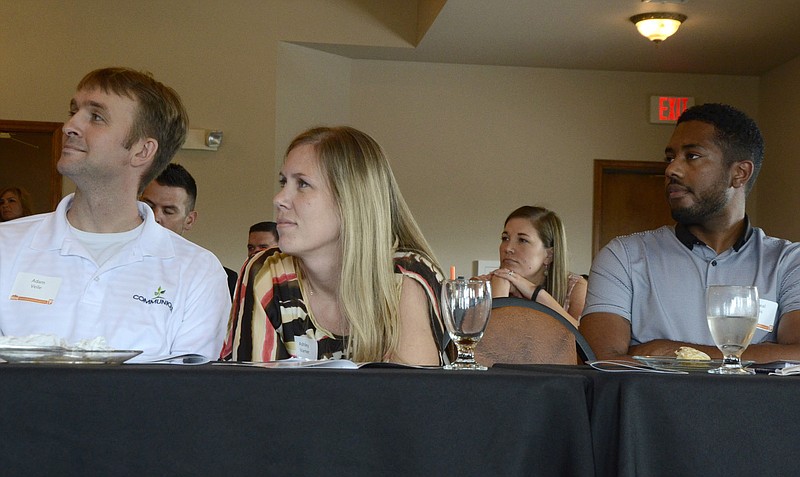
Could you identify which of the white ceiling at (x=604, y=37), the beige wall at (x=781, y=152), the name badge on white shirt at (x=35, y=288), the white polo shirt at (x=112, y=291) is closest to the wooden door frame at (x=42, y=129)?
the white ceiling at (x=604, y=37)

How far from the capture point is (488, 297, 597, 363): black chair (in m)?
1.95

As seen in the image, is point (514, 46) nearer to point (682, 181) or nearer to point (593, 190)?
point (593, 190)

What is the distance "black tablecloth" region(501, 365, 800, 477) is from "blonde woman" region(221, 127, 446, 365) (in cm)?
92

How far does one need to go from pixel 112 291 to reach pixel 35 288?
0.52 feet

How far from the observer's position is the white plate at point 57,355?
1094 millimetres

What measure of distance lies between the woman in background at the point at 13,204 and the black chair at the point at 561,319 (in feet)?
17.8

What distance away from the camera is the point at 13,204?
263 inches

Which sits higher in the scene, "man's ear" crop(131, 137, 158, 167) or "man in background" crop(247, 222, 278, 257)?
"man in background" crop(247, 222, 278, 257)

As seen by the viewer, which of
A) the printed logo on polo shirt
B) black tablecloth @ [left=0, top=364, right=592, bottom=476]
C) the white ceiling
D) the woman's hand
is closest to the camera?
black tablecloth @ [left=0, top=364, right=592, bottom=476]

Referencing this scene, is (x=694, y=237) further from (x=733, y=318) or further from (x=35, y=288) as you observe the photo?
(x=35, y=288)

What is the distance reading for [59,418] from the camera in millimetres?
929

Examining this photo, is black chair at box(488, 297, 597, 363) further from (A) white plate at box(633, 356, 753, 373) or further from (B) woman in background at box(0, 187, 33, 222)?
(B) woman in background at box(0, 187, 33, 222)

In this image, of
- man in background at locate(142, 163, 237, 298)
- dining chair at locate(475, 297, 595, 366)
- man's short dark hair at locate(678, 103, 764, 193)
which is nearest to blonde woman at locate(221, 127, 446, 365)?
dining chair at locate(475, 297, 595, 366)

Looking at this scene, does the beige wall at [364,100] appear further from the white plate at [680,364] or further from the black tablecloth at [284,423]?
the black tablecloth at [284,423]
